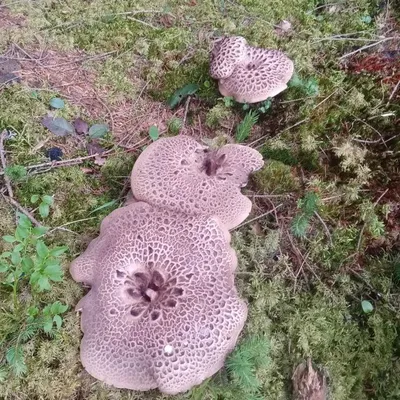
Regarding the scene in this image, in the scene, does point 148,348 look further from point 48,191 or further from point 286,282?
point 48,191

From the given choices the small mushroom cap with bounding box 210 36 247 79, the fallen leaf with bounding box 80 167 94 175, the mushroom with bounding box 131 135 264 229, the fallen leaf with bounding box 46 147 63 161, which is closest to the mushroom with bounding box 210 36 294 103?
the small mushroom cap with bounding box 210 36 247 79

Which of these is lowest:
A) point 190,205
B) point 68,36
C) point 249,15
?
point 190,205

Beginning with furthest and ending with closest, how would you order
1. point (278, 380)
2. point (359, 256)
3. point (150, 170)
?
point (359, 256) → point (150, 170) → point (278, 380)

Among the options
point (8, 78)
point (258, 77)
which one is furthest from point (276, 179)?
point (8, 78)

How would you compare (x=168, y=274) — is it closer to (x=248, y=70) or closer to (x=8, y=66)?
(x=248, y=70)

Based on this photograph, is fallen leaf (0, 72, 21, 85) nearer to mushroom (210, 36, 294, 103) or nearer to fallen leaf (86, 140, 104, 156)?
fallen leaf (86, 140, 104, 156)

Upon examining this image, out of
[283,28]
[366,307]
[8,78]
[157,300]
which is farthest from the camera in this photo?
[283,28]

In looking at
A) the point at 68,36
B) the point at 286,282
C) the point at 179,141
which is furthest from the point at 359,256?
the point at 68,36
